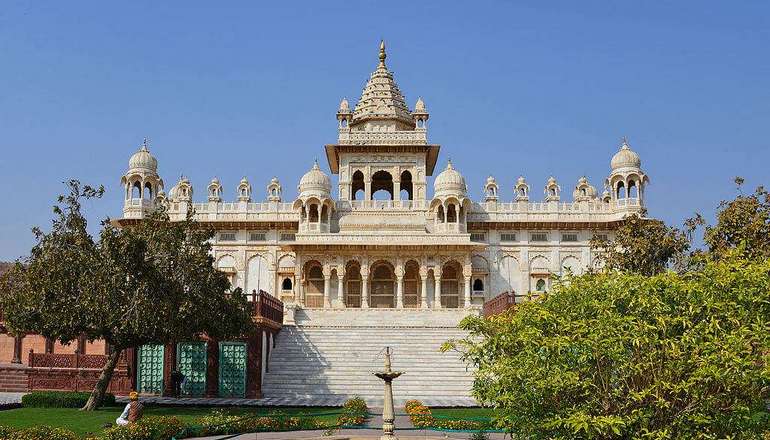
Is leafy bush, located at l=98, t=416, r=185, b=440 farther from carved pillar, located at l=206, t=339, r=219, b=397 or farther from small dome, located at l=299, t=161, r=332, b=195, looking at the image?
small dome, located at l=299, t=161, r=332, b=195

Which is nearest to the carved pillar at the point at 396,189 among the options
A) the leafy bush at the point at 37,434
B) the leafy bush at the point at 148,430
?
the leafy bush at the point at 148,430

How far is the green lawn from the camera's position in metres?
20.2

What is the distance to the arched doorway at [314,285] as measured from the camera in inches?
1711

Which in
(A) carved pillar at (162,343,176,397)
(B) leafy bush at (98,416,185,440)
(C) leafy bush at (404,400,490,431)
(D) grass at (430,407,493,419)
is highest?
(A) carved pillar at (162,343,176,397)

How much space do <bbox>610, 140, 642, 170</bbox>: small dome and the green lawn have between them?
27.5 metres

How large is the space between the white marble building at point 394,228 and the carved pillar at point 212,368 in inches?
557

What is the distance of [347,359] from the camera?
29.0 metres

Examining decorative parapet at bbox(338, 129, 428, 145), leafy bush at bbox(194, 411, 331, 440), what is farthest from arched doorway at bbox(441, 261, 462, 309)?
leafy bush at bbox(194, 411, 331, 440)

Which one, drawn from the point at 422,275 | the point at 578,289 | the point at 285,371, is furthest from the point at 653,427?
the point at 422,275

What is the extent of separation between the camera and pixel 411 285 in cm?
4403

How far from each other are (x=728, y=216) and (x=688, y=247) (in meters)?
3.12

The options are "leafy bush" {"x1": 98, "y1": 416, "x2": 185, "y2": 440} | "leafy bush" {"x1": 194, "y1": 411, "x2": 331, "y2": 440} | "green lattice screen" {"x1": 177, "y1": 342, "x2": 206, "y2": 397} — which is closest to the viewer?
"leafy bush" {"x1": 98, "y1": 416, "x2": 185, "y2": 440}

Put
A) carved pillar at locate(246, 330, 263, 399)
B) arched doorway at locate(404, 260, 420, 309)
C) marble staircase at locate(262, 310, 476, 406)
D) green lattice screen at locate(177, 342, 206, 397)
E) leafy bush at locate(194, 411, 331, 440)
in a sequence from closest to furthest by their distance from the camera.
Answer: leafy bush at locate(194, 411, 331, 440) → marble staircase at locate(262, 310, 476, 406) → carved pillar at locate(246, 330, 263, 399) → green lattice screen at locate(177, 342, 206, 397) → arched doorway at locate(404, 260, 420, 309)

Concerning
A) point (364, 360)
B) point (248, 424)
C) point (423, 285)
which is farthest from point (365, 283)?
point (248, 424)
